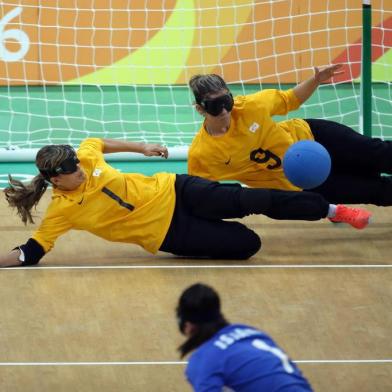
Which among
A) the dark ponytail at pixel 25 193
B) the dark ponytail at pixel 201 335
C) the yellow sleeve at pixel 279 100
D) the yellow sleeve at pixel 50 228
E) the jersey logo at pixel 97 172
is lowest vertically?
the yellow sleeve at pixel 50 228

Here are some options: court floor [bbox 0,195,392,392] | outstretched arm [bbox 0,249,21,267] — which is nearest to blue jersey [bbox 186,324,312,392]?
court floor [bbox 0,195,392,392]

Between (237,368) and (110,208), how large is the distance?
2845mm

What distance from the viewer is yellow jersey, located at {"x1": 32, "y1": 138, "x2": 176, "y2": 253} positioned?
6279 millimetres

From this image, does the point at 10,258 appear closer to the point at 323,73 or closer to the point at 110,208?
the point at 110,208

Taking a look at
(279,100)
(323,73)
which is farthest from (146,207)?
(323,73)

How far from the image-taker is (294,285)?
621 cm

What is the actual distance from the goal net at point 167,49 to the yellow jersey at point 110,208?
419cm

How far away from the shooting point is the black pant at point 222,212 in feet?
21.0

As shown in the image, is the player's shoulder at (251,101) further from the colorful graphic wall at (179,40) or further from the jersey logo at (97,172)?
the colorful graphic wall at (179,40)


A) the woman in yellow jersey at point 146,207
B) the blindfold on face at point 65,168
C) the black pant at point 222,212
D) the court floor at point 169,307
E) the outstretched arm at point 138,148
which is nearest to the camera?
the court floor at point 169,307

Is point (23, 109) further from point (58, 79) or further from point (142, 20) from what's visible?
point (142, 20)

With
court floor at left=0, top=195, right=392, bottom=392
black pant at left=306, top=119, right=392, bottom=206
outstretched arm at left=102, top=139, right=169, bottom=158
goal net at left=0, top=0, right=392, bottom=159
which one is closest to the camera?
court floor at left=0, top=195, right=392, bottom=392

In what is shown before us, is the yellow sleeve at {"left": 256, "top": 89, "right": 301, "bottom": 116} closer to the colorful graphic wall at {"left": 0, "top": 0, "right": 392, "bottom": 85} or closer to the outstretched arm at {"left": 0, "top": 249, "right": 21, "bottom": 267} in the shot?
the outstretched arm at {"left": 0, "top": 249, "right": 21, "bottom": 267}

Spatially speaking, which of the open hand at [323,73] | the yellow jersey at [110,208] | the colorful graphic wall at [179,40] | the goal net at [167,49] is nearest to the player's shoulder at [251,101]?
the open hand at [323,73]
